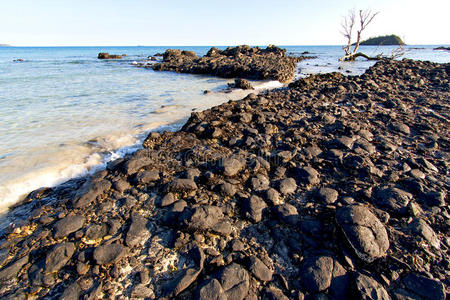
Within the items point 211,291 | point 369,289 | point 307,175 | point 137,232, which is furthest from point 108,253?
point 307,175

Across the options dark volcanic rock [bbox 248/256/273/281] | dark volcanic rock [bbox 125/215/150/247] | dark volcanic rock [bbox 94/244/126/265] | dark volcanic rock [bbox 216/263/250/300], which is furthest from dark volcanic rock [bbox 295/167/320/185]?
dark volcanic rock [bbox 94/244/126/265]

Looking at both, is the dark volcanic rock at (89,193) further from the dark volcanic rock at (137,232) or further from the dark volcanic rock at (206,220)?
the dark volcanic rock at (206,220)

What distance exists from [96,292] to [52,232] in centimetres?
110

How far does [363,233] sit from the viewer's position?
205cm

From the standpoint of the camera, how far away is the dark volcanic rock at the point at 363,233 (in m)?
1.98

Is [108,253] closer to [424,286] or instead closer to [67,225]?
[67,225]

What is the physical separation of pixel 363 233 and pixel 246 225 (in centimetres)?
121

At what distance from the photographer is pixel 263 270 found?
1960mm

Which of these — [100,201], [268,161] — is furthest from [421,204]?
[100,201]

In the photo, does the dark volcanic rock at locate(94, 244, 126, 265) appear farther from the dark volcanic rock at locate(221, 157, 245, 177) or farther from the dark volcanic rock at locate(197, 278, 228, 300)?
the dark volcanic rock at locate(221, 157, 245, 177)

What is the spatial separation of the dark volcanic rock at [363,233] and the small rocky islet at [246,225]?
0.01 meters

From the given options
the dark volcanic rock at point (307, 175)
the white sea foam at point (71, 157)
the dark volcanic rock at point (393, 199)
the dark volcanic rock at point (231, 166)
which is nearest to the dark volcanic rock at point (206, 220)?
the dark volcanic rock at point (231, 166)

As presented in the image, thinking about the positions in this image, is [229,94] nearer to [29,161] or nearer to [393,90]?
[393,90]

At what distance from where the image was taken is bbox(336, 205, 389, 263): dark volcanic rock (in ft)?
6.48
